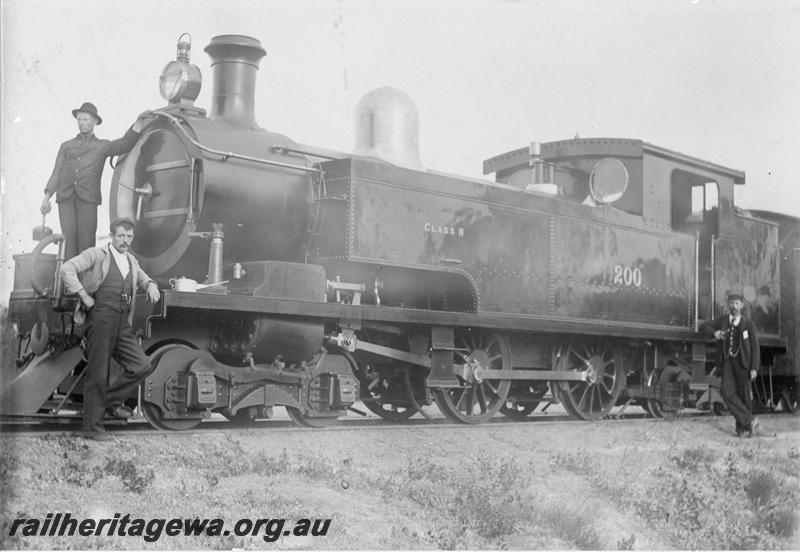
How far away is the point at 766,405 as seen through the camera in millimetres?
12750

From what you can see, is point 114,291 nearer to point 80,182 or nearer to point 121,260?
point 121,260

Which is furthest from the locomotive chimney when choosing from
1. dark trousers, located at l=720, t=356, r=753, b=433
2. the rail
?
dark trousers, located at l=720, t=356, r=753, b=433

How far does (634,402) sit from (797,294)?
12.7 ft

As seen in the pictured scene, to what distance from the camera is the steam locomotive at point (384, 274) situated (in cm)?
686

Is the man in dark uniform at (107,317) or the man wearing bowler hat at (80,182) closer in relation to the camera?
the man in dark uniform at (107,317)

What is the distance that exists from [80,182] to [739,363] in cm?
667

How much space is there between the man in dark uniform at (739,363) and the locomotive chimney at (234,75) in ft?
17.5

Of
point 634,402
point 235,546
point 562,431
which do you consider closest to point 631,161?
point 634,402

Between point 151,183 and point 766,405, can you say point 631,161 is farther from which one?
point 151,183

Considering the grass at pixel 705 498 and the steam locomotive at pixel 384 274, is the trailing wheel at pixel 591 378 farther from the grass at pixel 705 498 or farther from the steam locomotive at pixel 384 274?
the grass at pixel 705 498

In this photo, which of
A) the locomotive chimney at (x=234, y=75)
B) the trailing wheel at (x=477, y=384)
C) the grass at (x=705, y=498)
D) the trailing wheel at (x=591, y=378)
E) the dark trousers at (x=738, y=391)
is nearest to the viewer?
the grass at (x=705, y=498)

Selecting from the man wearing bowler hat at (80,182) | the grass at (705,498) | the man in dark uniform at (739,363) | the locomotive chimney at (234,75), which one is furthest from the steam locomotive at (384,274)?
the grass at (705,498)

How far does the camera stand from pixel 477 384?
29.1 ft

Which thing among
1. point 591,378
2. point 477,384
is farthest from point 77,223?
point 591,378
